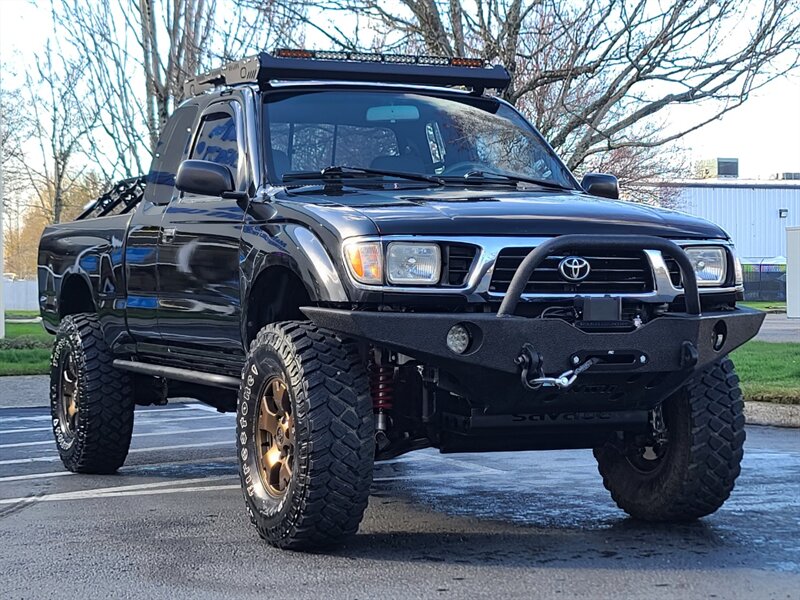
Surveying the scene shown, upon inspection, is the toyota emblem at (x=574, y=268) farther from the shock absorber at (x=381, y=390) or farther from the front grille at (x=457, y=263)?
the shock absorber at (x=381, y=390)

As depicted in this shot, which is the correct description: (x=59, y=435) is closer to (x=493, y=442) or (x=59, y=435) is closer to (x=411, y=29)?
(x=493, y=442)

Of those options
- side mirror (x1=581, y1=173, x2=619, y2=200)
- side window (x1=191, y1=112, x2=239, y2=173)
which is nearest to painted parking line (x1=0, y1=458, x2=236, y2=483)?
side window (x1=191, y1=112, x2=239, y2=173)

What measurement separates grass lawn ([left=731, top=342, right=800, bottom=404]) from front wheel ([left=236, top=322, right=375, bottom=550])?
21.3 feet

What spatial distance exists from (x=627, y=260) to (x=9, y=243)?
258 ft

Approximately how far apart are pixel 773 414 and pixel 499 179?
17.1 feet

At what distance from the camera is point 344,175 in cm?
651

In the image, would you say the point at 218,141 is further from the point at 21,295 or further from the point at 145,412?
the point at 21,295

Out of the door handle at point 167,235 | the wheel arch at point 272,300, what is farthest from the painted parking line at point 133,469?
the wheel arch at point 272,300

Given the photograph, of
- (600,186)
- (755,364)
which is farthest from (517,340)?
(755,364)

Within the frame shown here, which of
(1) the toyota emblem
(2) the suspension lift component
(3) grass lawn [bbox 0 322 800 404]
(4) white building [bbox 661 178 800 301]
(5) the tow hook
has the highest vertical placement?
(4) white building [bbox 661 178 800 301]

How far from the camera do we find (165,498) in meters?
7.30

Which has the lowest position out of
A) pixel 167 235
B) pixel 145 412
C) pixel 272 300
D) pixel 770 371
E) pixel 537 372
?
pixel 145 412

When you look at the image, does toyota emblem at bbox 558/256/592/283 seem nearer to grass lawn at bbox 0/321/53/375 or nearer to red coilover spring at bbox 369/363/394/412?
red coilover spring at bbox 369/363/394/412

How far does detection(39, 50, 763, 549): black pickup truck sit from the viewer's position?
5312 millimetres
